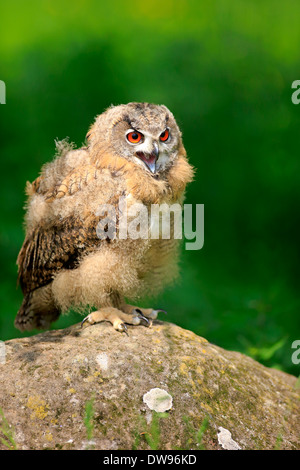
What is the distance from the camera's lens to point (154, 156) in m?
3.61

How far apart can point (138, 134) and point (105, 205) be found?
0.49 metres

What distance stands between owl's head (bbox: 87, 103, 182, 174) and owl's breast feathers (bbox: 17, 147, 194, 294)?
6 centimetres

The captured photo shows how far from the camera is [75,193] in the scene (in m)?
3.59

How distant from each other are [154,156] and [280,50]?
10.9 ft

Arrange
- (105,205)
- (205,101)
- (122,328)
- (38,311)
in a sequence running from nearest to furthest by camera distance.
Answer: (122,328), (105,205), (38,311), (205,101)

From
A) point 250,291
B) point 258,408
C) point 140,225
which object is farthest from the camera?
point 250,291

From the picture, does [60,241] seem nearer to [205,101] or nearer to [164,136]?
[164,136]

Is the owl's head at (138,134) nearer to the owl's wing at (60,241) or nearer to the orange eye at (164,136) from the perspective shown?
the orange eye at (164,136)

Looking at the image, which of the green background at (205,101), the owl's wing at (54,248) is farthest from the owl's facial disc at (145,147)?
the green background at (205,101)

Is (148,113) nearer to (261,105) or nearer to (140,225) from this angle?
(140,225)

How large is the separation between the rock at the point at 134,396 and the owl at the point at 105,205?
1.21ft

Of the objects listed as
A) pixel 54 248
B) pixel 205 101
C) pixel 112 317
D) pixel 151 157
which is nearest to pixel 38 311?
pixel 54 248
